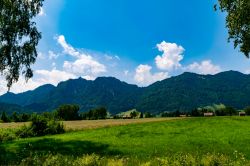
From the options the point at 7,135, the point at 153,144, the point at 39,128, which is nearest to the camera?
the point at 153,144

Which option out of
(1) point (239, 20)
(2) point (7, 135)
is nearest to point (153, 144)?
(1) point (239, 20)

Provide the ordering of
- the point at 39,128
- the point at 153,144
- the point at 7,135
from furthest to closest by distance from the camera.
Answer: the point at 39,128, the point at 7,135, the point at 153,144

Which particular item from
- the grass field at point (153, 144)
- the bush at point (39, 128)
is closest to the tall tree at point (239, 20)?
the grass field at point (153, 144)

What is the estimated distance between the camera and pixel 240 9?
45.3 m

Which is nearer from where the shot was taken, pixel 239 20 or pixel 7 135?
pixel 239 20

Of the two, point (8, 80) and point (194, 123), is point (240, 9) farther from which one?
point (8, 80)

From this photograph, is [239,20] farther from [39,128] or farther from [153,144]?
[39,128]

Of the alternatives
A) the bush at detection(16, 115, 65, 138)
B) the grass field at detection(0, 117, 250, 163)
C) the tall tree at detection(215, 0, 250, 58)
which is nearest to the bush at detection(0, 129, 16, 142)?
the bush at detection(16, 115, 65, 138)

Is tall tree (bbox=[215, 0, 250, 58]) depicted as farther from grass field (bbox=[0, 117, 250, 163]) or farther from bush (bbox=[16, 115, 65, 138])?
bush (bbox=[16, 115, 65, 138])

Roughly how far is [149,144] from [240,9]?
18.1 m

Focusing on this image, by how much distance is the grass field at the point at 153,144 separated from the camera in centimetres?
3659

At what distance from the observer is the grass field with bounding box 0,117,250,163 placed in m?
36.6

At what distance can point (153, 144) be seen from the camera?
42531 millimetres

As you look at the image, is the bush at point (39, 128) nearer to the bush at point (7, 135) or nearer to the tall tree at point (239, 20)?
the bush at point (7, 135)
